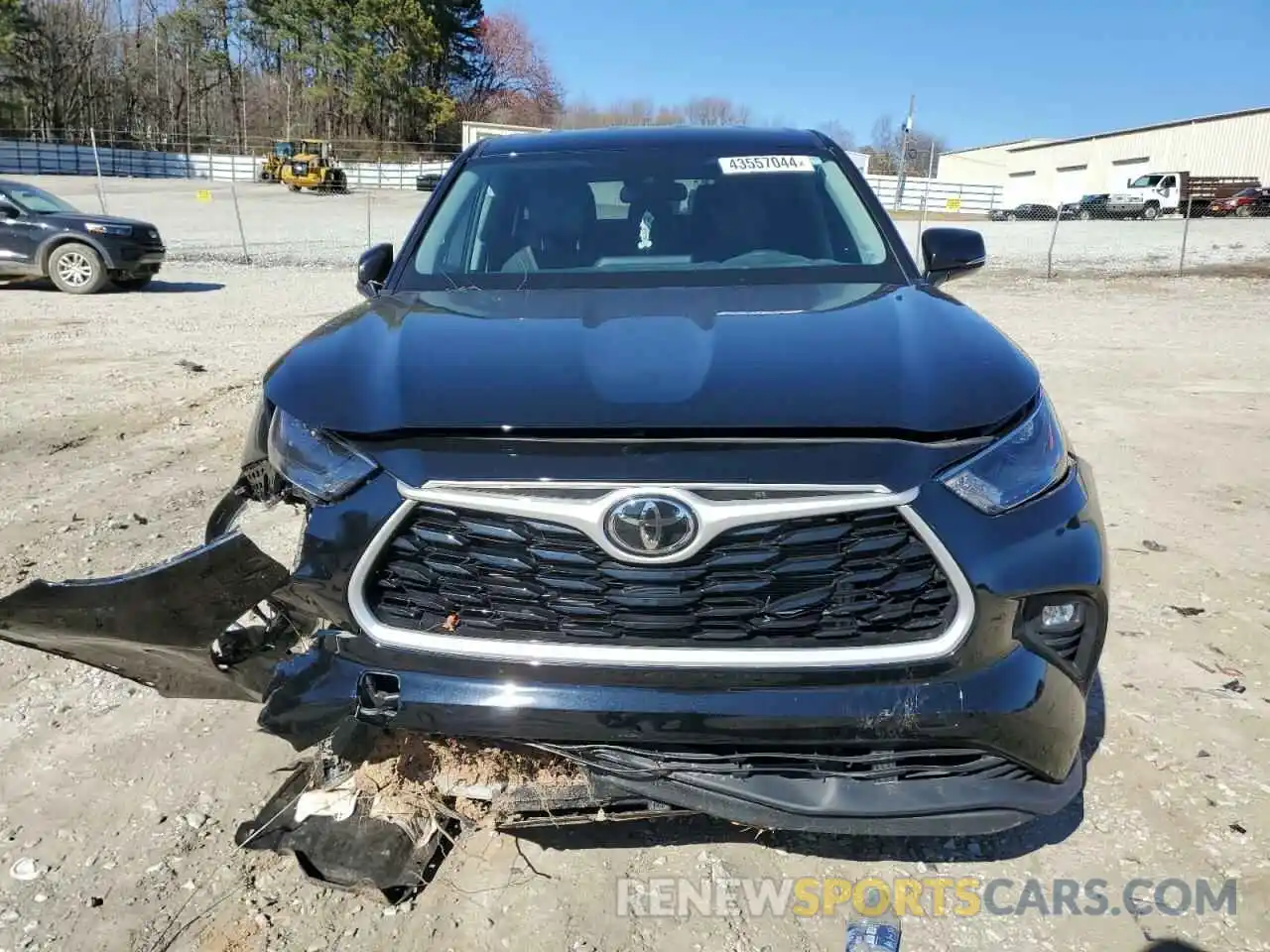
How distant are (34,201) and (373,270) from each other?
12.1m

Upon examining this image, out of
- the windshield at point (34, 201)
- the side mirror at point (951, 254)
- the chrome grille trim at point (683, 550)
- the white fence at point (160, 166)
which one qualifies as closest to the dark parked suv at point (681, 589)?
the chrome grille trim at point (683, 550)

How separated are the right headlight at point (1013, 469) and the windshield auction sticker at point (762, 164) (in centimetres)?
168

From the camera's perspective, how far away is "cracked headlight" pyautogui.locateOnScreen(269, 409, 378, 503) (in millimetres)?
1865

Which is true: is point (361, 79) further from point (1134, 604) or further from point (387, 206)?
point (1134, 604)

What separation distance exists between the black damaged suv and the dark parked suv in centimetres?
1210

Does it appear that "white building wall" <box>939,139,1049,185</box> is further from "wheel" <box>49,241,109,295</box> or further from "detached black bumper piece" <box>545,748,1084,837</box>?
"detached black bumper piece" <box>545,748,1084,837</box>

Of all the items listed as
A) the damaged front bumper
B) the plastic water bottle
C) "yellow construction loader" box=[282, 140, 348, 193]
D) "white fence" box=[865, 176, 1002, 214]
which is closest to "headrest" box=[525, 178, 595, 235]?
the damaged front bumper

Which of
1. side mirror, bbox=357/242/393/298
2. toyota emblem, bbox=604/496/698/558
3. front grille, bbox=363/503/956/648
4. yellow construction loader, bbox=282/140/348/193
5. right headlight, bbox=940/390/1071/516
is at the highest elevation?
yellow construction loader, bbox=282/140/348/193

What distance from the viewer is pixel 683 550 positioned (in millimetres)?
1721

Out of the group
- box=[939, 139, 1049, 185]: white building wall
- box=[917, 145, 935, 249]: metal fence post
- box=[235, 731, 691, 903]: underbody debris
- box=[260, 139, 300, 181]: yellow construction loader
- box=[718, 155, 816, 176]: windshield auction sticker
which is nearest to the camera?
box=[235, 731, 691, 903]: underbody debris

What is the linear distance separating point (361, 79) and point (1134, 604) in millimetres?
59146

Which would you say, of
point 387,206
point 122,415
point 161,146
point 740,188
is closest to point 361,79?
point 161,146

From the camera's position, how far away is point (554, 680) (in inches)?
70.4

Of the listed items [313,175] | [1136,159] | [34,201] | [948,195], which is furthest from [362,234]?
[1136,159]
